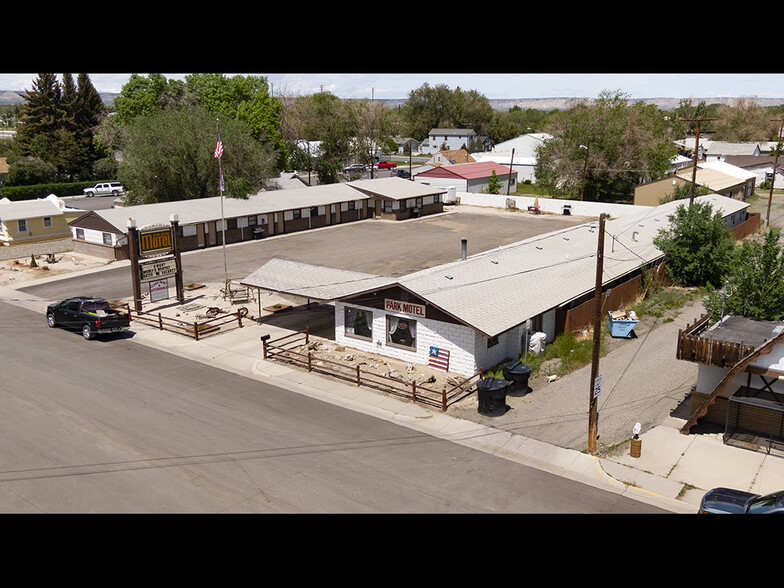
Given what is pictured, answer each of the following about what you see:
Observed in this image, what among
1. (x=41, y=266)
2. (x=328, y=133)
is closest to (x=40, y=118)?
(x=328, y=133)

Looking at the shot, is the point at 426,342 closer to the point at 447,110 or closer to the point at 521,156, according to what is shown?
the point at 521,156

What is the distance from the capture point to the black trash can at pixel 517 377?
68.3ft

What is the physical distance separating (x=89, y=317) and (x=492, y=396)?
17128 millimetres

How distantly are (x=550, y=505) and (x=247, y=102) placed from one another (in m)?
63.0

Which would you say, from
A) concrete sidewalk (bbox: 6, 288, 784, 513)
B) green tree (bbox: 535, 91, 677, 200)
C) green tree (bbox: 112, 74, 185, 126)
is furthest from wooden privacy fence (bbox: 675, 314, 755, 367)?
green tree (bbox: 112, 74, 185, 126)

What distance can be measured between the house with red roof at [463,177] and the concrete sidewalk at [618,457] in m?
49.3

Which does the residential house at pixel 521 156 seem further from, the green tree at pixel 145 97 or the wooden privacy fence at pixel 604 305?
the wooden privacy fence at pixel 604 305

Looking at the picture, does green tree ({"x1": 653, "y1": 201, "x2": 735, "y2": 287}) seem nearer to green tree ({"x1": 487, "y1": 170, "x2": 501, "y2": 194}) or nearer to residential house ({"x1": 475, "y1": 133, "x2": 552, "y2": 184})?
green tree ({"x1": 487, "y1": 170, "x2": 501, "y2": 194})

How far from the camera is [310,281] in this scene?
27.4 meters

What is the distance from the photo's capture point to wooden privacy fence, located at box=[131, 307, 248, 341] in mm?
27062

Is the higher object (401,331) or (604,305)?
(401,331)

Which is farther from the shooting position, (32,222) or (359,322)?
(32,222)

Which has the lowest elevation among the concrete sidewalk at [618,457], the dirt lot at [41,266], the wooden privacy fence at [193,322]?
the concrete sidewalk at [618,457]

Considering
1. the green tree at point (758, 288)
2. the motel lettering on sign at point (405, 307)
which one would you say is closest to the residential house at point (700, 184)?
the green tree at point (758, 288)
